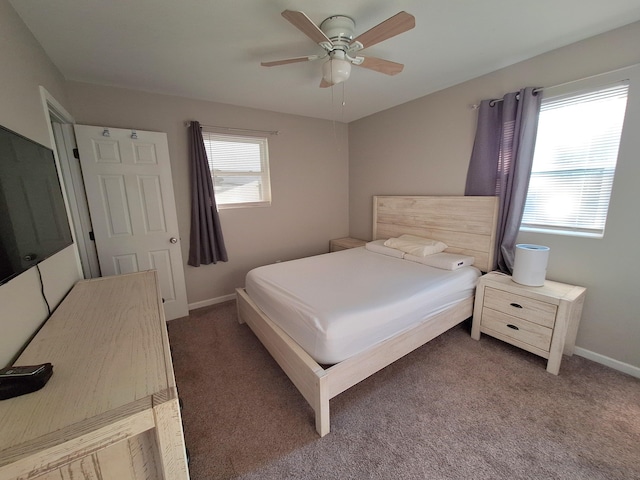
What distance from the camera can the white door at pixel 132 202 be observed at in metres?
2.42

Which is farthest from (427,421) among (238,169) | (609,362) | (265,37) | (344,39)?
(238,169)

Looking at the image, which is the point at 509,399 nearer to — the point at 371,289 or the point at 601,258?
the point at 371,289

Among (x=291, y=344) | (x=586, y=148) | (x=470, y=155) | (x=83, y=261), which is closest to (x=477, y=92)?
(x=470, y=155)

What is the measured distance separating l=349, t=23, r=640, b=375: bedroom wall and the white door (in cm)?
298

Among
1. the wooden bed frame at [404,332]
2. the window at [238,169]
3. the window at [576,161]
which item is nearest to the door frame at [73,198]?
the window at [238,169]

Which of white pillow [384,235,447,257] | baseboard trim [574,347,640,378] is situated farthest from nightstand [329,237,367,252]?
baseboard trim [574,347,640,378]

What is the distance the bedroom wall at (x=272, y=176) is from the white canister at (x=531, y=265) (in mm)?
2609

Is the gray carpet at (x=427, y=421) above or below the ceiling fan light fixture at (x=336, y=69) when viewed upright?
below

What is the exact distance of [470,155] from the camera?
2.66 m

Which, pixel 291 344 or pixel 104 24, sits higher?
pixel 104 24

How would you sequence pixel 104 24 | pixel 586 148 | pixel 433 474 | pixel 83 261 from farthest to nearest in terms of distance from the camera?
pixel 83 261, pixel 586 148, pixel 104 24, pixel 433 474

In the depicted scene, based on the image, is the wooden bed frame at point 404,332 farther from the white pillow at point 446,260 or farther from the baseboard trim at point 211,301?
the baseboard trim at point 211,301

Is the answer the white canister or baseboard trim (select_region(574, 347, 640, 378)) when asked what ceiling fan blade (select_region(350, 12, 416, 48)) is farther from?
baseboard trim (select_region(574, 347, 640, 378))

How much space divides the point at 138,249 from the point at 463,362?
10.8 ft
